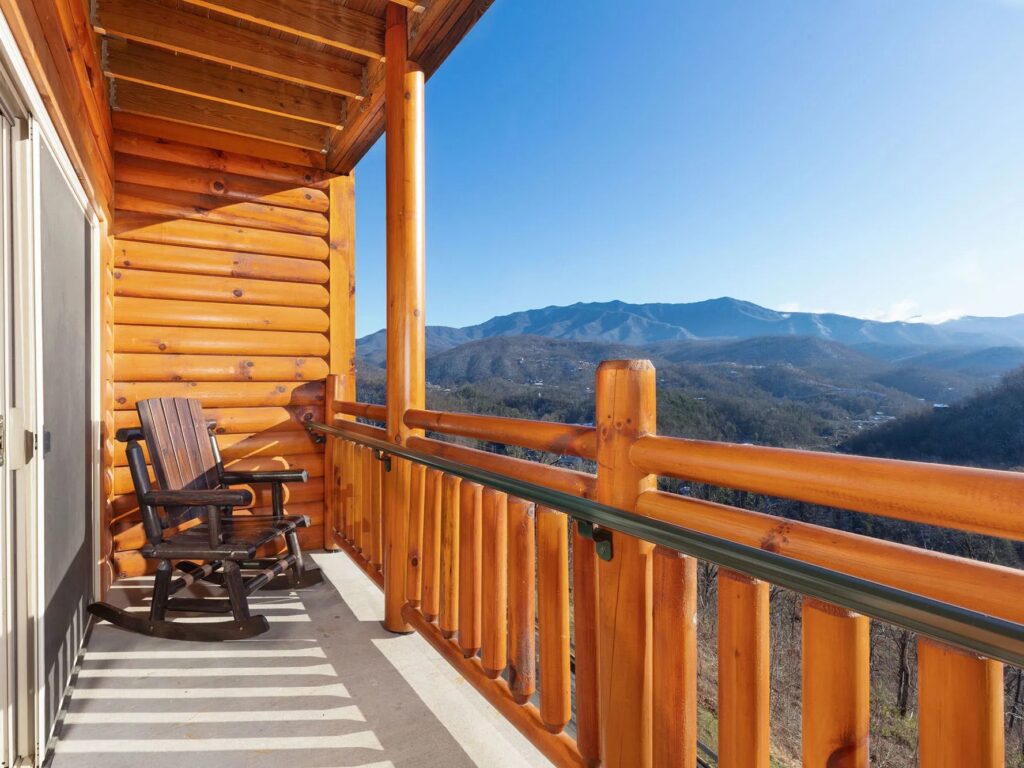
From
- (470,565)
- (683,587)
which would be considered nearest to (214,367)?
(470,565)

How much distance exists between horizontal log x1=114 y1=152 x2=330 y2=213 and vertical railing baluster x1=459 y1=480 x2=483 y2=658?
2.57m

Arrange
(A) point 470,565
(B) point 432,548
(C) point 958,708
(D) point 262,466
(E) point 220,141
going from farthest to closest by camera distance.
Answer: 1. (D) point 262,466
2. (E) point 220,141
3. (B) point 432,548
4. (A) point 470,565
5. (C) point 958,708

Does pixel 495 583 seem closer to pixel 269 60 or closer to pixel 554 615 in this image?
pixel 554 615

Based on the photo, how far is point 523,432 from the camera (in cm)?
159

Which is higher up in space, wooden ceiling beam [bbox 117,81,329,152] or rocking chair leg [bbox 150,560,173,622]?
wooden ceiling beam [bbox 117,81,329,152]

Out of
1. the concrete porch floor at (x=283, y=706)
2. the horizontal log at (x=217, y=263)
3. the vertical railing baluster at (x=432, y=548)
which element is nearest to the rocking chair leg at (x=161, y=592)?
the concrete porch floor at (x=283, y=706)

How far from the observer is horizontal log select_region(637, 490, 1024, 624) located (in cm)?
64

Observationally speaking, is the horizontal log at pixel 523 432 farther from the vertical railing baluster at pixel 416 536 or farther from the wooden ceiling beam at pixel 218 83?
the wooden ceiling beam at pixel 218 83

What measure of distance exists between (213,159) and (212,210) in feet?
1.00

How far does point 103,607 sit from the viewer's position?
248 centimetres

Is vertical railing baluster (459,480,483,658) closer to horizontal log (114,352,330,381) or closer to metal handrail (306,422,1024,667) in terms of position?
metal handrail (306,422,1024,667)

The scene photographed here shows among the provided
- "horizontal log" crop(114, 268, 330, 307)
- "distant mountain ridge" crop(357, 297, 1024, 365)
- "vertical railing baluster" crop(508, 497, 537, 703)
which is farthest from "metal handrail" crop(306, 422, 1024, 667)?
"distant mountain ridge" crop(357, 297, 1024, 365)

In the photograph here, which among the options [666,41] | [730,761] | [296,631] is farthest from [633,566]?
[666,41]

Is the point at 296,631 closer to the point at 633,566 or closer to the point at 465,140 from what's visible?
the point at 633,566
